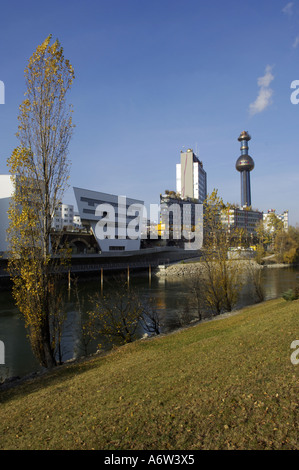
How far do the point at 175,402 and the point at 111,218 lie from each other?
73481 mm

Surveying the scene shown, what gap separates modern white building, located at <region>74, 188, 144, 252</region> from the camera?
7381cm

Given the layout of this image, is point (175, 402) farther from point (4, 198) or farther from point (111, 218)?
point (111, 218)

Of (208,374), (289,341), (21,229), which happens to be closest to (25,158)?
(21,229)

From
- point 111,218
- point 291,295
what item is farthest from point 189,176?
point 291,295

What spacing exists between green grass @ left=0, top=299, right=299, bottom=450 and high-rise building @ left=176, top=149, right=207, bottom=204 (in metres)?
153

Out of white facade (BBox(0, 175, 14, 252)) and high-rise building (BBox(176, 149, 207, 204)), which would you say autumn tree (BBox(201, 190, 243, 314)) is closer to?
white facade (BBox(0, 175, 14, 252))

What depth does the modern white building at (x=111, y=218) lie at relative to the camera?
73812 mm

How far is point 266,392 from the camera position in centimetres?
631

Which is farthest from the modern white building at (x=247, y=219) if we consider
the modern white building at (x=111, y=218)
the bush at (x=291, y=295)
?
the bush at (x=291, y=295)

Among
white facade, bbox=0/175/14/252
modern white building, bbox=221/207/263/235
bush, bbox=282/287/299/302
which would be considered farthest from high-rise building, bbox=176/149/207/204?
bush, bbox=282/287/299/302

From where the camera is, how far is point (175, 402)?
6.61 meters

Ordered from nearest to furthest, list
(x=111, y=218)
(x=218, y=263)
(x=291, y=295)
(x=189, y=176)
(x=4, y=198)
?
(x=291, y=295) → (x=218, y=263) → (x=4, y=198) → (x=111, y=218) → (x=189, y=176)
